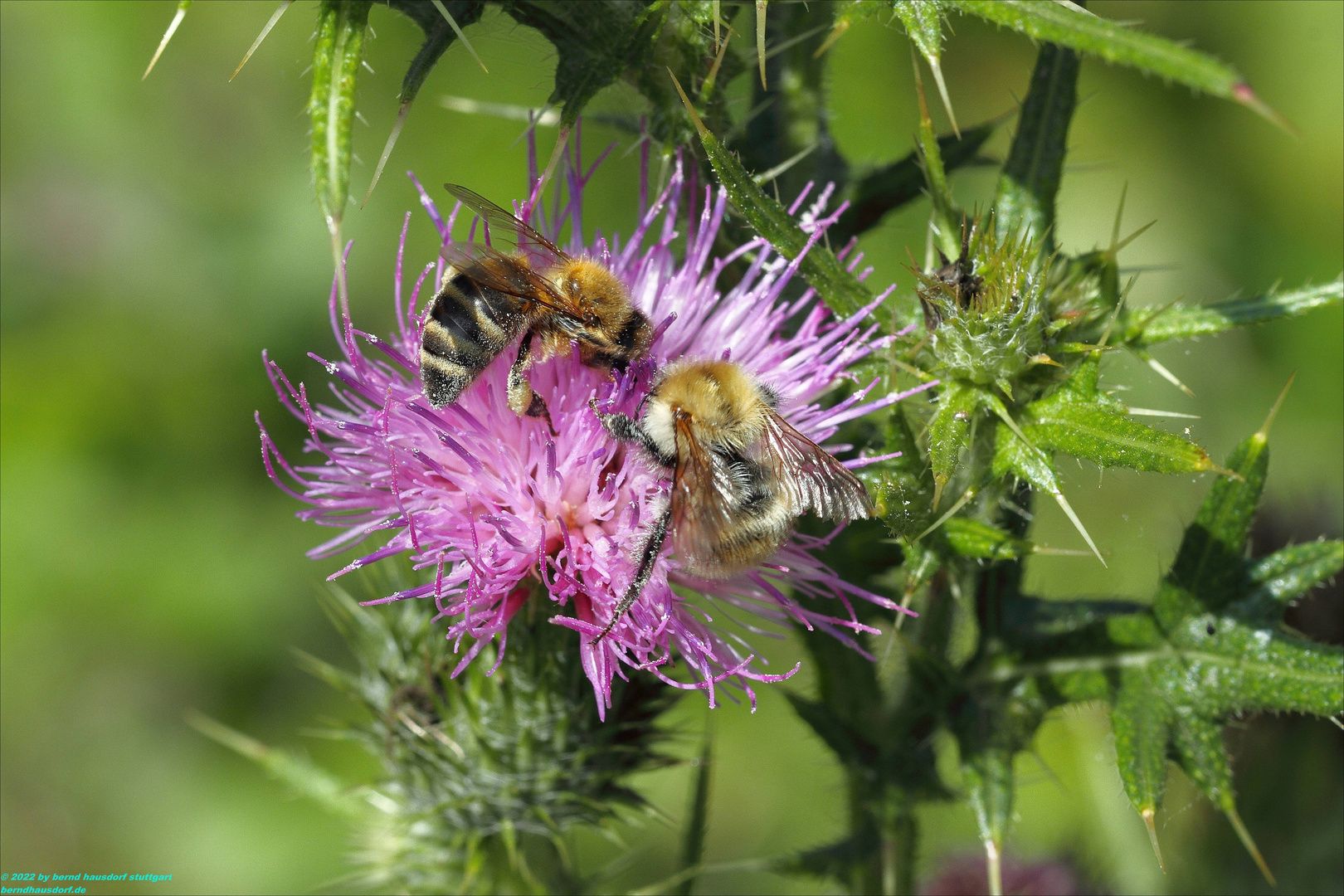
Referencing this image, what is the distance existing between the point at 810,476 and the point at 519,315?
0.81 metres

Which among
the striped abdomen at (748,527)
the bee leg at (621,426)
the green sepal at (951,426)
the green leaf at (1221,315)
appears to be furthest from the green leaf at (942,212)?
the bee leg at (621,426)

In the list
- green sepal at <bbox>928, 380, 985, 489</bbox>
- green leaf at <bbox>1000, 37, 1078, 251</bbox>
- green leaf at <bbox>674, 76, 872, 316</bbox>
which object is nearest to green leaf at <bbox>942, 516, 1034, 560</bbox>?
green sepal at <bbox>928, 380, 985, 489</bbox>

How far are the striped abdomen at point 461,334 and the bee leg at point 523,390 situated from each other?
62mm

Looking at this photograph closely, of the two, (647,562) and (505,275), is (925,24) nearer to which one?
(505,275)

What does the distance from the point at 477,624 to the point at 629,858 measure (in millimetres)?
1593

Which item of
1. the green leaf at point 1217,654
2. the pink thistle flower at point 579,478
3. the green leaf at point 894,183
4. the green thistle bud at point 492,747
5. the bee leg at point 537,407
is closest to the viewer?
the pink thistle flower at point 579,478

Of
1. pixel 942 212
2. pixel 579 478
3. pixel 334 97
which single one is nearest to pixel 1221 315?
pixel 942 212

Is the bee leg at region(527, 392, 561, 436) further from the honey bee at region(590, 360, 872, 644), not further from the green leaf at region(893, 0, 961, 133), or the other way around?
the green leaf at region(893, 0, 961, 133)

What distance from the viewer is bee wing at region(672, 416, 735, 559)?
2.33 meters

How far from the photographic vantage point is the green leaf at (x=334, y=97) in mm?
2043

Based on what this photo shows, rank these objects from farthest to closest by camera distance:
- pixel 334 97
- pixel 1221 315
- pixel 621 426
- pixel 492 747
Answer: pixel 492 747 < pixel 1221 315 < pixel 621 426 < pixel 334 97

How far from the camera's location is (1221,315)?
8.94ft

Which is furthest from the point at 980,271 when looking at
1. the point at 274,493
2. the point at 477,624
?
the point at 274,493

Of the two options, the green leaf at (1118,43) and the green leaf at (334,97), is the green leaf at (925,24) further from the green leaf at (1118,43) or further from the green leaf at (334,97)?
the green leaf at (334,97)
